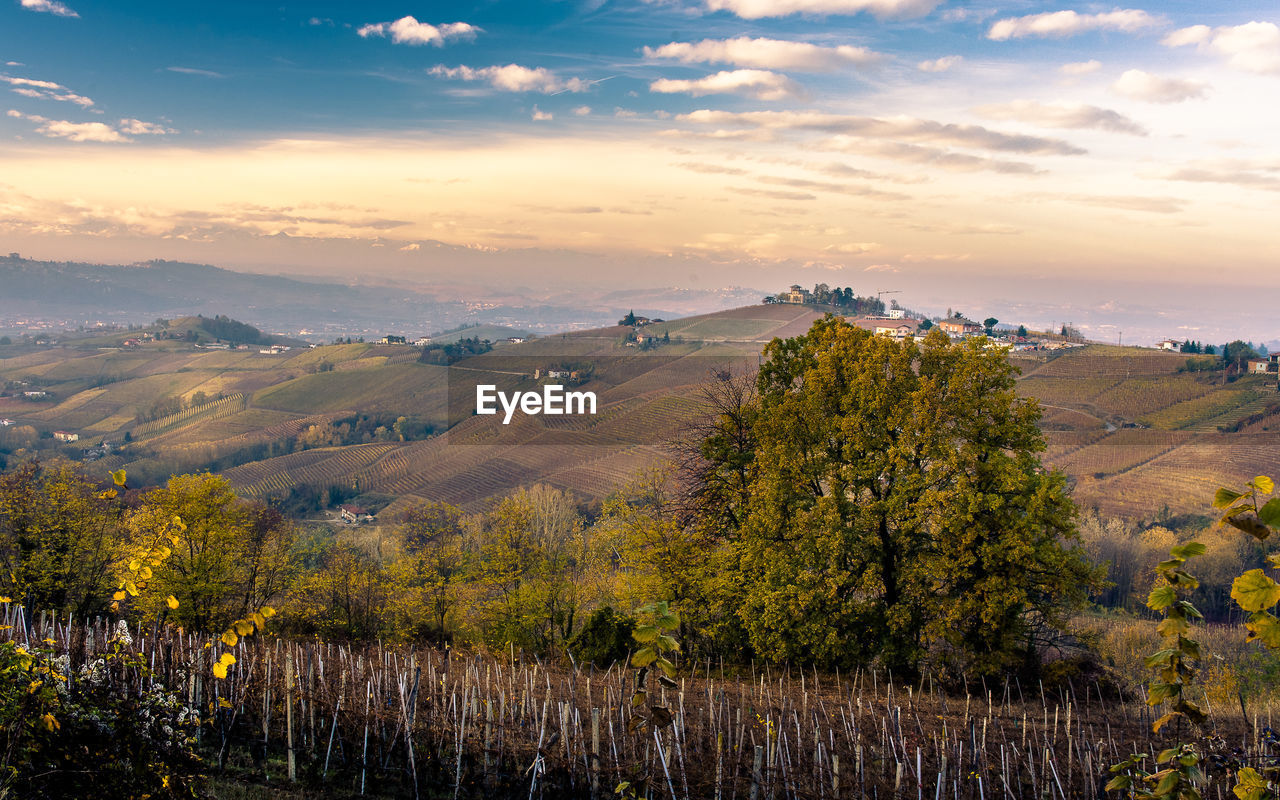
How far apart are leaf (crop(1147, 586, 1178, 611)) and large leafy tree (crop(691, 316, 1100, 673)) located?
19973 millimetres

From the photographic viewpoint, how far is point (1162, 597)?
362 centimetres

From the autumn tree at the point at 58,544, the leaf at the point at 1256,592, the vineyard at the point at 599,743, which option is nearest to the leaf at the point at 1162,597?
the leaf at the point at 1256,592

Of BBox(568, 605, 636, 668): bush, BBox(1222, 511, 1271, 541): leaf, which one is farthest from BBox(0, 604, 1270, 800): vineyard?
BBox(1222, 511, 1271, 541): leaf

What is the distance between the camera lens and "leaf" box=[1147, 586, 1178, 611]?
3.54m

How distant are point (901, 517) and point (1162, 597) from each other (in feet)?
71.6

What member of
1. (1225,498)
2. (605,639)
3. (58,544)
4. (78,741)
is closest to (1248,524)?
(1225,498)

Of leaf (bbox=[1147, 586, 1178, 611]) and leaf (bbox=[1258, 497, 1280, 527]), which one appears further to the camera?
leaf (bbox=[1147, 586, 1178, 611])

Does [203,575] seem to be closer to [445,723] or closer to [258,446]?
[445,723]

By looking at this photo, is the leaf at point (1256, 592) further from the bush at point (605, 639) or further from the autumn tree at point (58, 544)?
the autumn tree at point (58, 544)

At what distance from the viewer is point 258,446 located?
175m

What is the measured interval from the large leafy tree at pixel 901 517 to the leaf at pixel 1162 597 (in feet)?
65.5

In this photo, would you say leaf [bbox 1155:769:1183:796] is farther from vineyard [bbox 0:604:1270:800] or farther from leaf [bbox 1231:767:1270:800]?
vineyard [bbox 0:604:1270:800]

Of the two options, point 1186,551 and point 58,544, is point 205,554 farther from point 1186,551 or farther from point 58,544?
point 1186,551

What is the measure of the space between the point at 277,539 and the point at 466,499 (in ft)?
325
